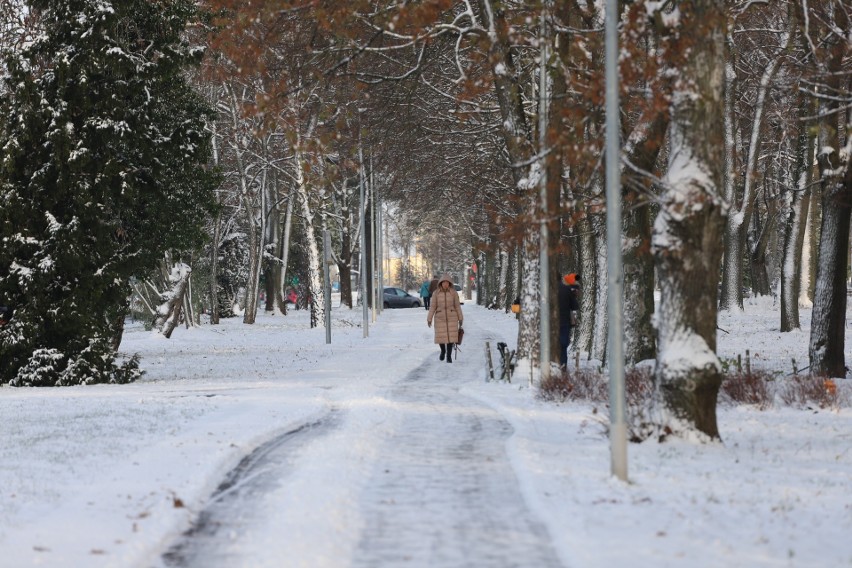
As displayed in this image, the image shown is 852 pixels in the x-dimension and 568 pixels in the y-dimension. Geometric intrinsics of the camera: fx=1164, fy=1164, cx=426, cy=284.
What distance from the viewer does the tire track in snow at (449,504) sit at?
677cm

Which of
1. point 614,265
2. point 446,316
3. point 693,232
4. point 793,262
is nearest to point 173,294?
point 446,316

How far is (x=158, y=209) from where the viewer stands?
78.0 feet

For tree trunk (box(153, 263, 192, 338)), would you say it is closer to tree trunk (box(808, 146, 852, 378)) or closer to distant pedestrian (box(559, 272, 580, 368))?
distant pedestrian (box(559, 272, 580, 368))

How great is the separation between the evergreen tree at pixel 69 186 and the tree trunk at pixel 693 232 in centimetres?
1265

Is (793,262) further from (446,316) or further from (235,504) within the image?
(235,504)

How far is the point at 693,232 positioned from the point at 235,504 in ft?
16.4

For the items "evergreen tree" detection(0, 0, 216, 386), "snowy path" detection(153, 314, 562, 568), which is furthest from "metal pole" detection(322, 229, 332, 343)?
"snowy path" detection(153, 314, 562, 568)

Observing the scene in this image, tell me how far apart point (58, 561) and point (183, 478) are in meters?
2.74

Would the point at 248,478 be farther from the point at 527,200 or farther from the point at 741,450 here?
the point at 527,200

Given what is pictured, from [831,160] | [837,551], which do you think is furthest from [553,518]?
[831,160]

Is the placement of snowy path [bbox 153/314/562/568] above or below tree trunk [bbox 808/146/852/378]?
below

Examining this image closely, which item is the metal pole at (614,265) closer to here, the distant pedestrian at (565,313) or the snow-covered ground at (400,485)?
the snow-covered ground at (400,485)

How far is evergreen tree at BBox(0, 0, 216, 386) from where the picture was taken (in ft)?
66.9

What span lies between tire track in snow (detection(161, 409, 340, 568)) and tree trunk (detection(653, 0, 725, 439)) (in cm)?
372
